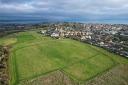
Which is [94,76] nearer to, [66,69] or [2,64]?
[66,69]

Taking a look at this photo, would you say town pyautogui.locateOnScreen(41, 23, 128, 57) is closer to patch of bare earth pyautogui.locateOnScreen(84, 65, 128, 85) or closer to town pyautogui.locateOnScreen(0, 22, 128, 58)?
town pyautogui.locateOnScreen(0, 22, 128, 58)

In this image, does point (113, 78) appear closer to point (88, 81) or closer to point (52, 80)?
point (88, 81)

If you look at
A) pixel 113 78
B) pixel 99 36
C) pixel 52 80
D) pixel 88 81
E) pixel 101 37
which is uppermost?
pixel 52 80

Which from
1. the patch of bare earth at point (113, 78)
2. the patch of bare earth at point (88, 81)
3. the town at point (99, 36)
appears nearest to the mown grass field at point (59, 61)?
the patch of bare earth at point (88, 81)

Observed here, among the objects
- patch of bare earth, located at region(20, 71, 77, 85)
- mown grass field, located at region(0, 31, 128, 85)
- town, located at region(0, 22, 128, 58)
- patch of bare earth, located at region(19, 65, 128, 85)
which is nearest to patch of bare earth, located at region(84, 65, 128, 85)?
patch of bare earth, located at region(19, 65, 128, 85)

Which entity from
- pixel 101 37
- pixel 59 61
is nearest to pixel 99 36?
pixel 101 37

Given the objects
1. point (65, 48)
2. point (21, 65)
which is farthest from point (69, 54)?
point (21, 65)
